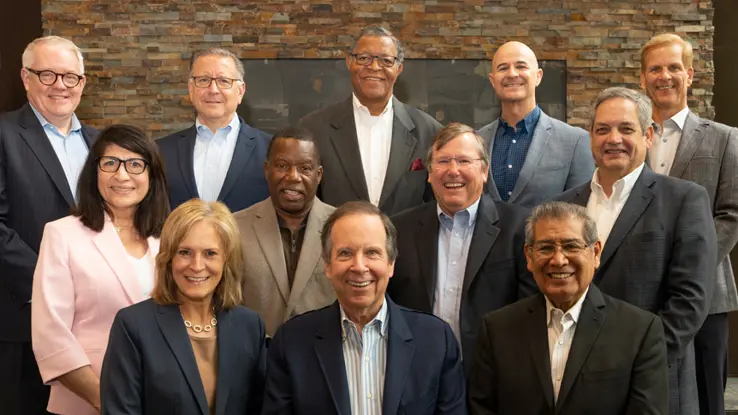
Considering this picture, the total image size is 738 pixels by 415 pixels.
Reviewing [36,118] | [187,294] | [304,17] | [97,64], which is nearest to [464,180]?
[187,294]

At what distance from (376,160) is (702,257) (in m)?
1.44

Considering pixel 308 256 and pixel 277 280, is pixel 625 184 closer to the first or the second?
pixel 308 256

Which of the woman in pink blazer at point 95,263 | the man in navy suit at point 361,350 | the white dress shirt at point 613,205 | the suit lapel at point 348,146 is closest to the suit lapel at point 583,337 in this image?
the man in navy suit at point 361,350

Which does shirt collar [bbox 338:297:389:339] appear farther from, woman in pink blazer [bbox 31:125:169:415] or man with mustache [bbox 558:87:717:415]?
man with mustache [bbox 558:87:717:415]

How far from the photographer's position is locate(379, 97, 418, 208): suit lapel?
3912 mm

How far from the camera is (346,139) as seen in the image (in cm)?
401

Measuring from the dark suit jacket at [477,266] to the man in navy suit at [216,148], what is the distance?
0.85 m

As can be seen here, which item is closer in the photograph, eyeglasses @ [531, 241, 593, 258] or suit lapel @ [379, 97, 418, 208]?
eyeglasses @ [531, 241, 593, 258]

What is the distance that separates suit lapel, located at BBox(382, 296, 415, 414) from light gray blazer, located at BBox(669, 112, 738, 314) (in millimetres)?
1476

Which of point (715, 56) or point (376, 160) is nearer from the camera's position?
point (376, 160)

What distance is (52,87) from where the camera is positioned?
12.5 ft

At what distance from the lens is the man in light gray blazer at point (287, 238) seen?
3.33m

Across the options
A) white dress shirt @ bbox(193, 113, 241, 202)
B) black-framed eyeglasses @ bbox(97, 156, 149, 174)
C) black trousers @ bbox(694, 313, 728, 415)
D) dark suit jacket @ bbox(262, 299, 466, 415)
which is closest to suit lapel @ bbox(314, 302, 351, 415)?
dark suit jacket @ bbox(262, 299, 466, 415)

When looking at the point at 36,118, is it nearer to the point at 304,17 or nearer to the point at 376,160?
the point at 376,160
